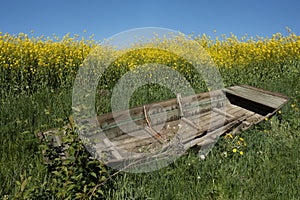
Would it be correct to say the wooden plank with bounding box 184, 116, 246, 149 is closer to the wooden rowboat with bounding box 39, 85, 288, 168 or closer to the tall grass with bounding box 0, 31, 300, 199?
the wooden rowboat with bounding box 39, 85, 288, 168

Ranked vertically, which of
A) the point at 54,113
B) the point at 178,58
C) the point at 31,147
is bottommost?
the point at 31,147

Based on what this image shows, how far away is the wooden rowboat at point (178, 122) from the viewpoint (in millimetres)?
3463

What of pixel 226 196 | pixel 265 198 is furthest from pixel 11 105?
pixel 265 198

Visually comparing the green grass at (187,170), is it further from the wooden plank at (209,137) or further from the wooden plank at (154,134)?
the wooden plank at (154,134)

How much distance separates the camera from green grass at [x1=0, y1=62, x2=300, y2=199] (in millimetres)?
2727

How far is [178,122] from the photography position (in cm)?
483

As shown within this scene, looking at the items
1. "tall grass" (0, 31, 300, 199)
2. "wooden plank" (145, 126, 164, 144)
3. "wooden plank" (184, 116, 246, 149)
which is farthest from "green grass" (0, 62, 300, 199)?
"wooden plank" (145, 126, 164, 144)

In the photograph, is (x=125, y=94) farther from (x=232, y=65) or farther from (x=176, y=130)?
(x=232, y=65)

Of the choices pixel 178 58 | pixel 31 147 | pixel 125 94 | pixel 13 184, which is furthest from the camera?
pixel 178 58

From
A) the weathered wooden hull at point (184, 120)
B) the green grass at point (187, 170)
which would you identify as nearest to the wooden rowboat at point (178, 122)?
the weathered wooden hull at point (184, 120)

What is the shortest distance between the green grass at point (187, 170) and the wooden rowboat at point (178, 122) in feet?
0.69

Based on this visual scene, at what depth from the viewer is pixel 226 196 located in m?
2.85

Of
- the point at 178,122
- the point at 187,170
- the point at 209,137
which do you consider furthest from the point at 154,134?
the point at 187,170

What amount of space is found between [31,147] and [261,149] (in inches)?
115
